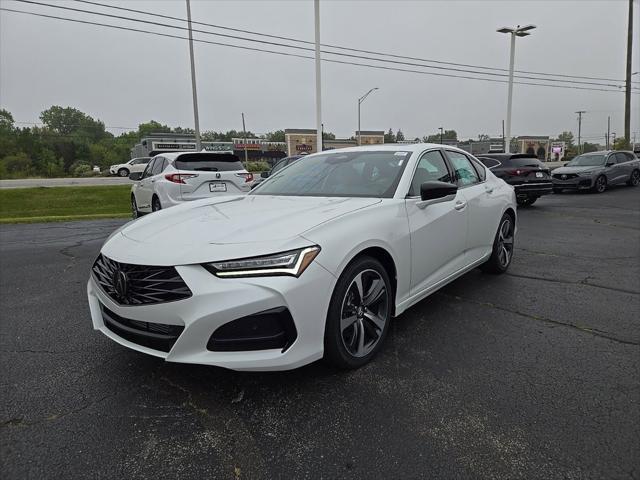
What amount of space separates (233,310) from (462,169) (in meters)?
3.18

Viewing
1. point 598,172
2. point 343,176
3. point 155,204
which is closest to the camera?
point 343,176

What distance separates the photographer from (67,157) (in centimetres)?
8200

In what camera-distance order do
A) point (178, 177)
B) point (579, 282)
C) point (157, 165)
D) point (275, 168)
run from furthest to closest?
point (275, 168) < point (157, 165) < point (178, 177) < point (579, 282)

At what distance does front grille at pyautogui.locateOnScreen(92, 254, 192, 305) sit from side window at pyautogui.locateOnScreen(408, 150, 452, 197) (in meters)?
1.93

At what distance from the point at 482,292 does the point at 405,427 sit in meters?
2.57

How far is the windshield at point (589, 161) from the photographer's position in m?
16.9

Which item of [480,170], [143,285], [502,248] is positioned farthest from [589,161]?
[143,285]

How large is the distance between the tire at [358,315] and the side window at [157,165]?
716cm

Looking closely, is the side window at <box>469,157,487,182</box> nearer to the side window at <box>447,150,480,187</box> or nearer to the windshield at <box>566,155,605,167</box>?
the side window at <box>447,150,480,187</box>

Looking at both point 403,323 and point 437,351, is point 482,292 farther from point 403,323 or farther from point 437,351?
point 437,351

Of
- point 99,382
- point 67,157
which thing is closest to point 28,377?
point 99,382

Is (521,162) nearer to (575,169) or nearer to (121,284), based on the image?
(575,169)

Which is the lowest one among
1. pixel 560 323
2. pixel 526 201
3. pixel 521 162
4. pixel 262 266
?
pixel 560 323

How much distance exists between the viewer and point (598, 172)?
53.1ft
